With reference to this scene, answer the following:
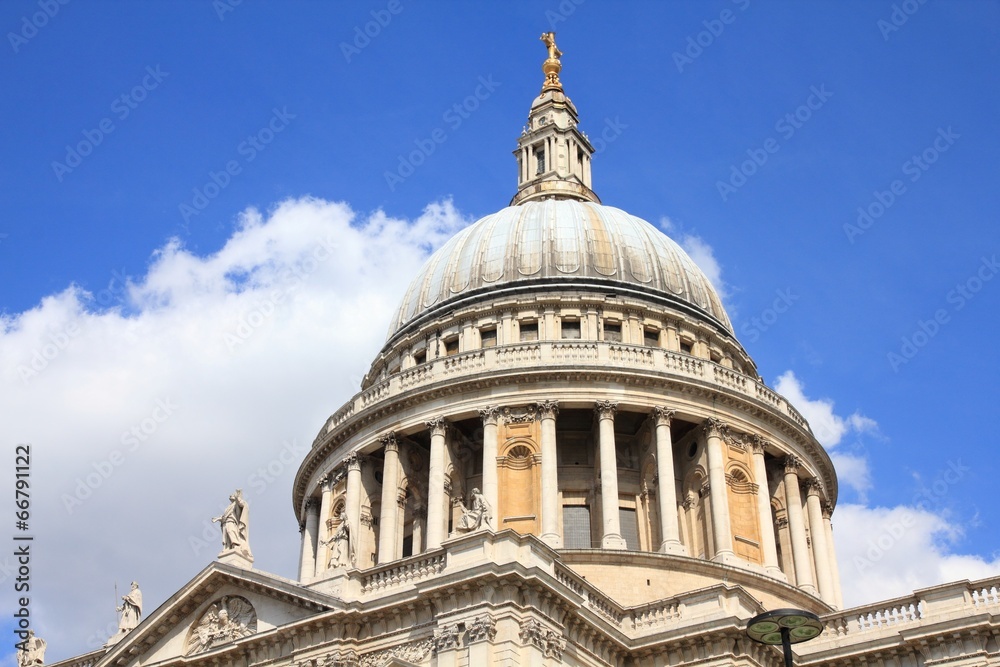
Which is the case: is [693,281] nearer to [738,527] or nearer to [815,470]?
[815,470]

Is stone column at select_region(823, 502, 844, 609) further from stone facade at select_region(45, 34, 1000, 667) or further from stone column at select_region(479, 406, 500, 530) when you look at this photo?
stone column at select_region(479, 406, 500, 530)

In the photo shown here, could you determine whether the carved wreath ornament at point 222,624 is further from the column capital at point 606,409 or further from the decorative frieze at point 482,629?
the column capital at point 606,409

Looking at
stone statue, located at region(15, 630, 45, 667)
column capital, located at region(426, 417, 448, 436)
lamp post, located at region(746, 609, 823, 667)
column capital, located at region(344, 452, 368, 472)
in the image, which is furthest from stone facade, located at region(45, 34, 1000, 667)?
lamp post, located at region(746, 609, 823, 667)

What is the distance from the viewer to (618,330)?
51.0m

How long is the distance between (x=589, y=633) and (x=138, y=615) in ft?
48.8

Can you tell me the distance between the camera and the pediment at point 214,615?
1307 inches

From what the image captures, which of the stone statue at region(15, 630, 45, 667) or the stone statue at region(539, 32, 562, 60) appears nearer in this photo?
the stone statue at region(15, 630, 45, 667)

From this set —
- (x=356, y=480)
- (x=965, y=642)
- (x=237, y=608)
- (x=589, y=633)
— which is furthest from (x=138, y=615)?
(x=965, y=642)

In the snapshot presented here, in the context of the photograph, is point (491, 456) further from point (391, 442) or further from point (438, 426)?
point (391, 442)

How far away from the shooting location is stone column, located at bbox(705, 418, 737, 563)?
43.2m

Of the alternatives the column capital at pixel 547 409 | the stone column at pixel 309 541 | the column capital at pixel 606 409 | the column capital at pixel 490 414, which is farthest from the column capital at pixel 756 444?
the stone column at pixel 309 541

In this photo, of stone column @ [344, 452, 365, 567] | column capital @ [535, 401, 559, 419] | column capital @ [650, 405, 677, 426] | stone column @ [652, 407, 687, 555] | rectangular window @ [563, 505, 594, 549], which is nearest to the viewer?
stone column @ [652, 407, 687, 555]

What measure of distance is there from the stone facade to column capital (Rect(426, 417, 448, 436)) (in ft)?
0.61

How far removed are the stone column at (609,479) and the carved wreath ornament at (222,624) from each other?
1274 cm
